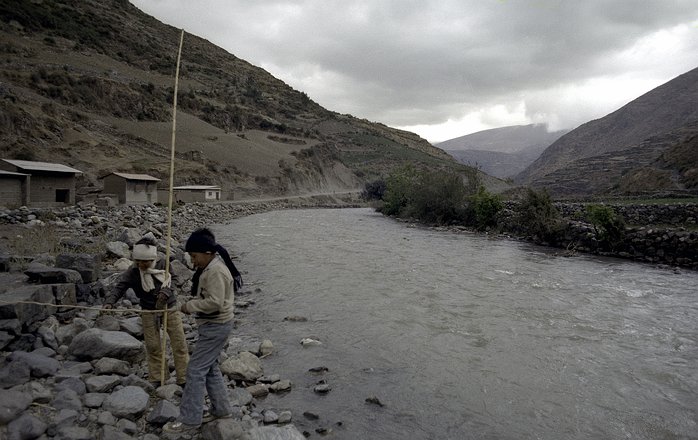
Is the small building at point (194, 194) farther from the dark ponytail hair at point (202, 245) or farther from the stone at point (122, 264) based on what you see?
the dark ponytail hair at point (202, 245)

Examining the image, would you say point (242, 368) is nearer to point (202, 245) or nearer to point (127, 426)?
point (127, 426)

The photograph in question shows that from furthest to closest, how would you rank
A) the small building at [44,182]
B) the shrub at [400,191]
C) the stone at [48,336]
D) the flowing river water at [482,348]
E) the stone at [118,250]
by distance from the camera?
the shrub at [400,191], the small building at [44,182], the stone at [118,250], the stone at [48,336], the flowing river water at [482,348]

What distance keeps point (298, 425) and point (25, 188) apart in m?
22.2

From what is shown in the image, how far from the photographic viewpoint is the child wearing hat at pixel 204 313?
4078 mm

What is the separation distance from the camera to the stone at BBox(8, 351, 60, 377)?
474 centimetres

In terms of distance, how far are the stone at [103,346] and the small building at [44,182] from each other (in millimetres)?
18988

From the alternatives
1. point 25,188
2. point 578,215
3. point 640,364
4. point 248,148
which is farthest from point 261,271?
point 248,148

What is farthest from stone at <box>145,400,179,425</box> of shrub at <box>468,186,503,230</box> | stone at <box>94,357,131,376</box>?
shrub at <box>468,186,503,230</box>

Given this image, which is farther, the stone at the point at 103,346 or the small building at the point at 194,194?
the small building at the point at 194,194

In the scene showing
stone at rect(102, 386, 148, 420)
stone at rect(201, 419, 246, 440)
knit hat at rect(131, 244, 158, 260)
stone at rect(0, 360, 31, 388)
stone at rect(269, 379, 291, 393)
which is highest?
knit hat at rect(131, 244, 158, 260)

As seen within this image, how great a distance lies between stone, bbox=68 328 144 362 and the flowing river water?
1968 mm

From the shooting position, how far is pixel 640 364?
7.15 metres

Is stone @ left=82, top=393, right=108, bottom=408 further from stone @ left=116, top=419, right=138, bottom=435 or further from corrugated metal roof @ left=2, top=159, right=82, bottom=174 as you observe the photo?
corrugated metal roof @ left=2, top=159, right=82, bottom=174

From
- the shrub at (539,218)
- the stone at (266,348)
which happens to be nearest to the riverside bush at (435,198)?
the shrub at (539,218)
